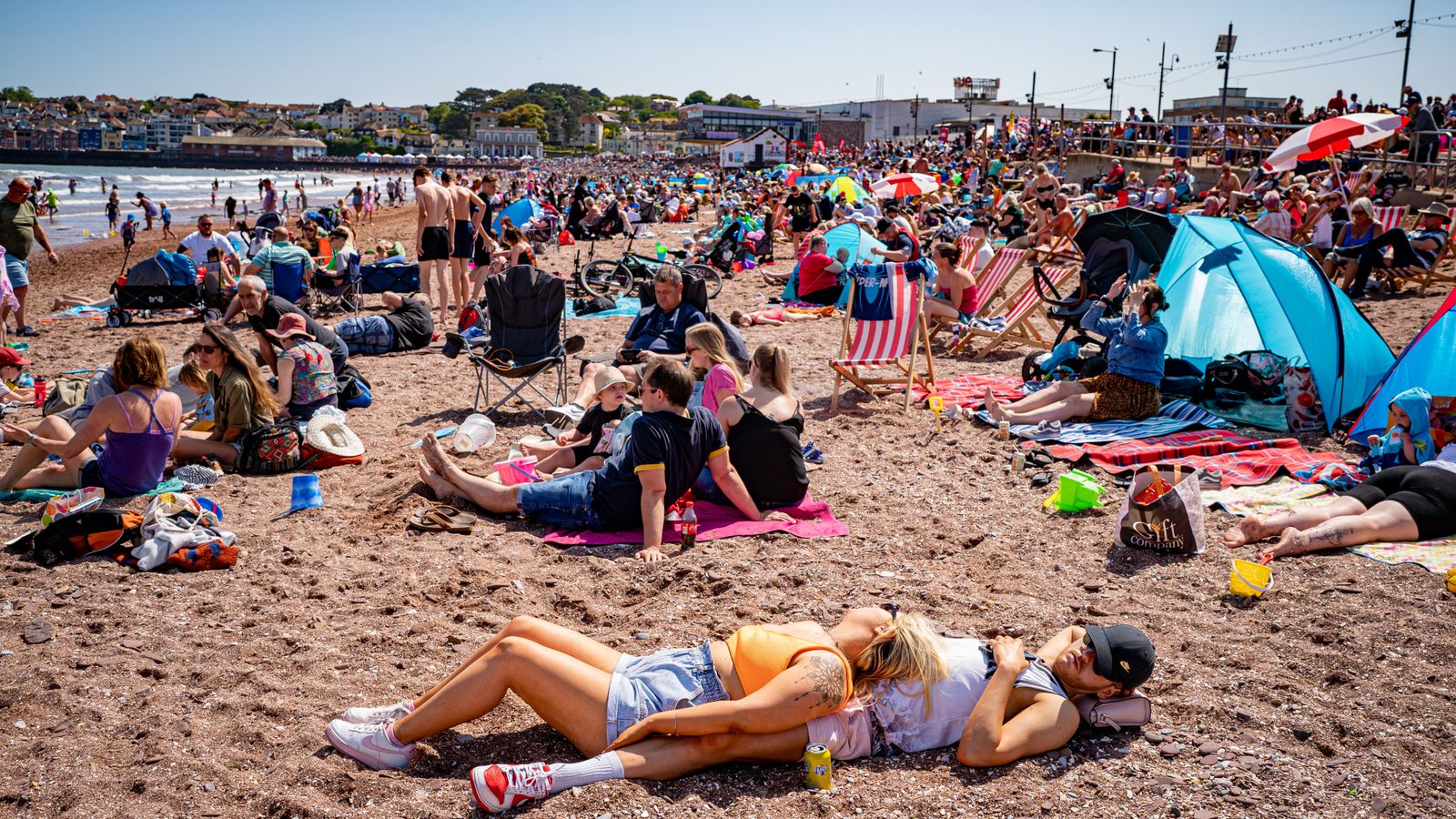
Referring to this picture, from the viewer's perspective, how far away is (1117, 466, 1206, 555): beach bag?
14.1ft

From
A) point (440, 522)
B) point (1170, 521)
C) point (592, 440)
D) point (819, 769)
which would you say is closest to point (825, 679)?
point (819, 769)

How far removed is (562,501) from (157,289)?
305 inches

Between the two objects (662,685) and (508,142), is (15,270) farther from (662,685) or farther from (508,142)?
(508,142)

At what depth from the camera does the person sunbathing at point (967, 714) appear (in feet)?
8.82

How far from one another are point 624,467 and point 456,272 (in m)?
6.43

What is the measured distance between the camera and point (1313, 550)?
4.29 meters

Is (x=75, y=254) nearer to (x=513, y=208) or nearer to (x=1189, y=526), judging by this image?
(x=513, y=208)

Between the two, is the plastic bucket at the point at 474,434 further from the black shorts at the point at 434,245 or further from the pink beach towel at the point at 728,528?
the black shorts at the point at 434,245

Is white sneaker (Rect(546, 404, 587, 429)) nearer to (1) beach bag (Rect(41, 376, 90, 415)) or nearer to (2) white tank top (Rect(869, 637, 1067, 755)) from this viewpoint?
(1) beach bag (Rect(41, 376, 90, 415))

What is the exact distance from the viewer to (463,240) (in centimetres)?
998

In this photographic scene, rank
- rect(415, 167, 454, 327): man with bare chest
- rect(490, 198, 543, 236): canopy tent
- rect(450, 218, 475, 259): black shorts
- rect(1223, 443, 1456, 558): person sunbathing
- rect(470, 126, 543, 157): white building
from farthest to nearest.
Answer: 1. rect(470, 126, 543, 157): white building
2. rect(490, 198, 543, 236): canopy tent
3. rect(450, 218, 475, 259): black shorts
4. rect(415, 167, 454, 327): man with bare chest
5. rect(1223, 443, 1456, 558): person sunbathing

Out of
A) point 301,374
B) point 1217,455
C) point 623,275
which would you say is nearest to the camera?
point 1217,455

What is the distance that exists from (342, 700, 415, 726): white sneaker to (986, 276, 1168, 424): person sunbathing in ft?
15.0

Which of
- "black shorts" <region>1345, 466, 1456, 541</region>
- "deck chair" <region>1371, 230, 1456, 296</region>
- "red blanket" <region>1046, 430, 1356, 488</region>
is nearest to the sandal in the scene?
"red blanket" <region>1046, 430, 1356, 488</region>
